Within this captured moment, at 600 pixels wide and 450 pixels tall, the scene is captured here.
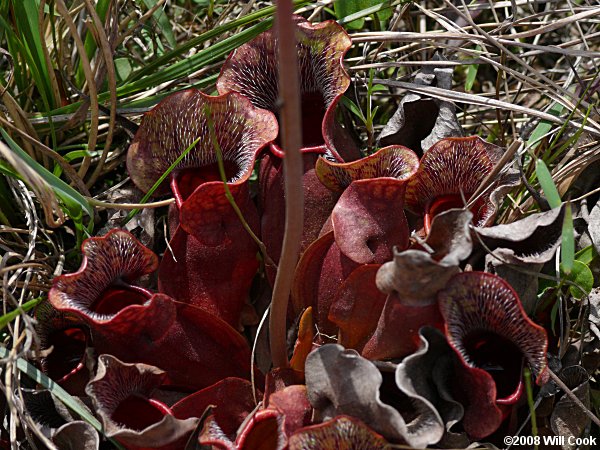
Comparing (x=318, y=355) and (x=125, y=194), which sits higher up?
(x=125, y=194)

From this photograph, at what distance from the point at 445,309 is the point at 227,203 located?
0.50 metres

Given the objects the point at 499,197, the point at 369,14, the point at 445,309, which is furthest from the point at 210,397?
the point at 369,14

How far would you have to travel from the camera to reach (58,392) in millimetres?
1371

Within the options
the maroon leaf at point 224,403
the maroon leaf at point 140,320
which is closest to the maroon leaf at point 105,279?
the maroon leaf at point 140,320

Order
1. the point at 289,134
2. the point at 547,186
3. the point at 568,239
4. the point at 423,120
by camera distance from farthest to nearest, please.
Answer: the point at 423,120 < the point at 547,186 < the point at 568,239 < the point at 289,134

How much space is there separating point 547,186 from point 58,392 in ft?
3.41

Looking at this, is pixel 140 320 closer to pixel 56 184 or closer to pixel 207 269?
pixel 207 269

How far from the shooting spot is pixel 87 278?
54.5 inches

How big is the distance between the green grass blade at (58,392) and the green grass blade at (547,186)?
97 centimetres

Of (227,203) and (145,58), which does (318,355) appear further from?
(145,58)

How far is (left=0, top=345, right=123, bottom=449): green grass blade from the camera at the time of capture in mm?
1352

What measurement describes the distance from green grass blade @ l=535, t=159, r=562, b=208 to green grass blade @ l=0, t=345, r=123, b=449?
965mm

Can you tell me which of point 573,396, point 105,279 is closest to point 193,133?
point 105,279

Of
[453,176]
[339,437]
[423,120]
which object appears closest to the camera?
[339,437]
